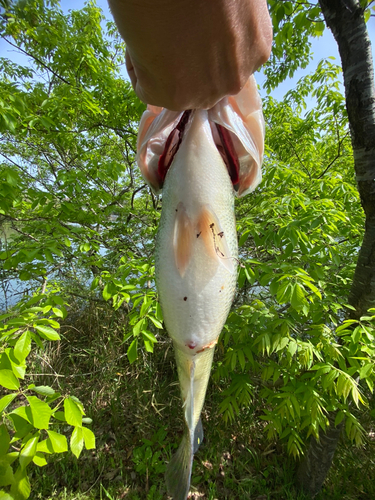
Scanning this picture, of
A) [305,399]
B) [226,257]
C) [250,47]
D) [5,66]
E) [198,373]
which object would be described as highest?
[5,66]

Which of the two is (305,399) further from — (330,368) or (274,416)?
(274,416)

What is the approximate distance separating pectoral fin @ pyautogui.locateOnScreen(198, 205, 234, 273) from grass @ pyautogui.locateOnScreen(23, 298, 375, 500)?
2545 millimetres

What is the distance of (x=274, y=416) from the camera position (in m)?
2.34

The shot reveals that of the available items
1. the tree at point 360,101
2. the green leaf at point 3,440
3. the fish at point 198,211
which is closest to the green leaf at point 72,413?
the green leaf at point 3,440

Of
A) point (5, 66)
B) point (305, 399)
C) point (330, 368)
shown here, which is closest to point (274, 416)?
point (305, 399)

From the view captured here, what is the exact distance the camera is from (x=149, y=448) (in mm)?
3344

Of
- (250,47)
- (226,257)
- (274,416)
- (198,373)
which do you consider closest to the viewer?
(250,47)

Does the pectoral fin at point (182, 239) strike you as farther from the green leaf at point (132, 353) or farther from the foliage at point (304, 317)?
the green leaf at point (132, 353)

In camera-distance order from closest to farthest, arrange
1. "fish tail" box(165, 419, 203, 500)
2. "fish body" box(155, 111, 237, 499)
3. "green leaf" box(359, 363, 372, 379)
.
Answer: "fish body" box(155, 111, 237, 499), "fish tail" box(165, 419, 203, 500), "green leaf" box(359, 363, 372, 379)

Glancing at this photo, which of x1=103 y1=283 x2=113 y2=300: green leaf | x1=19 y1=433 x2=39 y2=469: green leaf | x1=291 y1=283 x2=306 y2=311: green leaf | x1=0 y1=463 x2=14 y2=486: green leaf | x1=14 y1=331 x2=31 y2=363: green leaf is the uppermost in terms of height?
x1=103 y1=283 x2=113 y2=300: green leaf

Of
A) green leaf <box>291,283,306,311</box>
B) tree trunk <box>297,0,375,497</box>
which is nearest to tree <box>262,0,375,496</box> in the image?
tree trunk <box>297,0,375,497</box>

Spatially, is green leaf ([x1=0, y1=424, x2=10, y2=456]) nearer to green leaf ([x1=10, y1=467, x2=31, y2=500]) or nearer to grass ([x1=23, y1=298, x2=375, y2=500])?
green leaf ([x1=10, y1=467, x2=31, y2=500])

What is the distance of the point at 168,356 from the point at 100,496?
6.13 feet

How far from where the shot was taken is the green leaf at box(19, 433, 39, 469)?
125 centimetres
